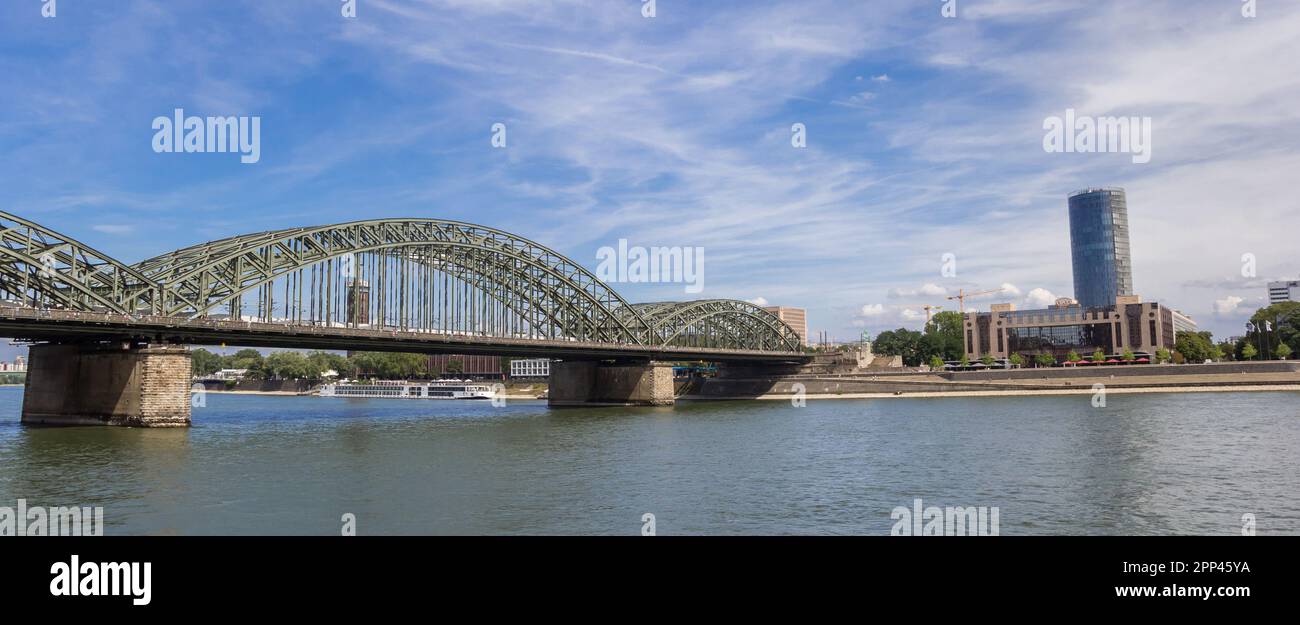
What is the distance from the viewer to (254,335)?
62250mm

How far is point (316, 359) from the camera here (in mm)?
194875

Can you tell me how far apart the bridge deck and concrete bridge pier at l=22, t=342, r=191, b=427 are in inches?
49.7

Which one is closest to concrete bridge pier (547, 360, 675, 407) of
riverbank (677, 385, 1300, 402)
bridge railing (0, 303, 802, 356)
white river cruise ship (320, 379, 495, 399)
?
bridge railing (0, 303, 802, 356)

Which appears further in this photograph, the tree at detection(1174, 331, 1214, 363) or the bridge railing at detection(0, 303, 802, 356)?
the tree at detection(1174, 331, 1214, 363)

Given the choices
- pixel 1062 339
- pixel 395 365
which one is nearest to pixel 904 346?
pixel 1062 339

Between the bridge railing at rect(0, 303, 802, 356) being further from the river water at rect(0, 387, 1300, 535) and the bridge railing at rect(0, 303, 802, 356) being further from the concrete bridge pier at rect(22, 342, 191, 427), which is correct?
the river water at rect(0, 387, 1300, 535)

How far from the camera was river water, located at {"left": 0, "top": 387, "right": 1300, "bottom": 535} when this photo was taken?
22.9m

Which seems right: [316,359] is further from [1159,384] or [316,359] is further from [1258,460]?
[1258,460]

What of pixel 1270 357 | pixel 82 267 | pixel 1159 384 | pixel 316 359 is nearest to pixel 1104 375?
pixel 1159 384

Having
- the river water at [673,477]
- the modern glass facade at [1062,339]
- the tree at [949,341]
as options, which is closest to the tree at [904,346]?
the tree at [949,341]

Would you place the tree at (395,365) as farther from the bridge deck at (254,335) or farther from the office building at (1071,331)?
the office building at (1071,331)

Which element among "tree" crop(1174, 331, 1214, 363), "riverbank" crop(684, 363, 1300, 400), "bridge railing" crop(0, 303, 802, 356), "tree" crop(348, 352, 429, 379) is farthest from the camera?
"tree" crop(348, 352, 429, 379)

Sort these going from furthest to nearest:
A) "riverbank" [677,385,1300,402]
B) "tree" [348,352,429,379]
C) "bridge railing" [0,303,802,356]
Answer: "tree" [348,352,429,379], "riverbank" [677,385,1300,402], "bridge railing" [0,303,802,356]

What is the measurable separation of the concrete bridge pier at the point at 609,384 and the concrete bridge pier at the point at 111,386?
53.1m
